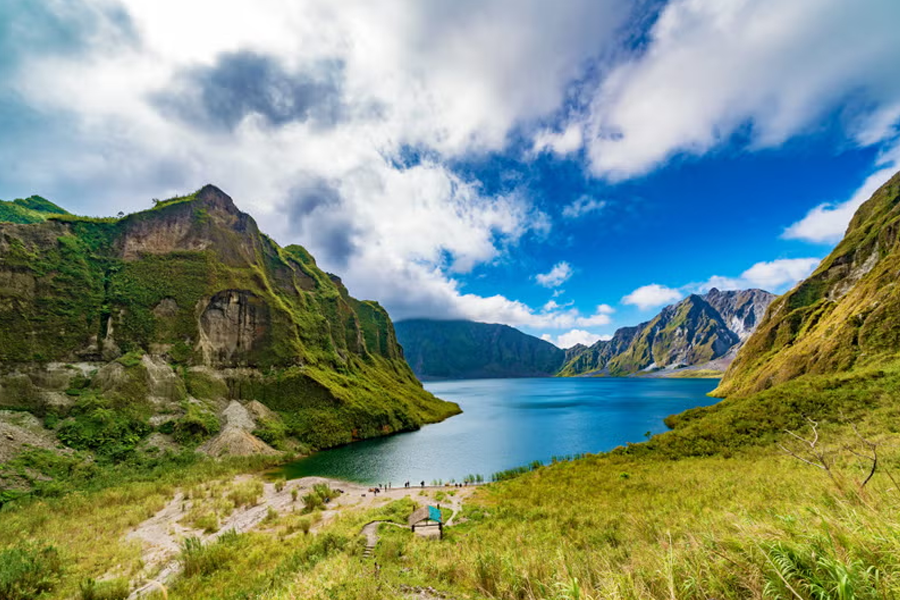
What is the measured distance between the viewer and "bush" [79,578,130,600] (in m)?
12.2

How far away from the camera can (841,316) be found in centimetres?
5566

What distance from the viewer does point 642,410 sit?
85.2 m

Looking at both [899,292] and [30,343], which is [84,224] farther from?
[899,292]

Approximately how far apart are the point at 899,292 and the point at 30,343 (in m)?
113

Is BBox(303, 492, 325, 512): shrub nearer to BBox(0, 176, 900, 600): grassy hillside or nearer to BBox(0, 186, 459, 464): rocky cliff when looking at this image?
BBox(0, 176, 900, 600): grassy hillside

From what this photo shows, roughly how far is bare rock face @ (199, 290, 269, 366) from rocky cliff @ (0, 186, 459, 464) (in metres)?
0.21

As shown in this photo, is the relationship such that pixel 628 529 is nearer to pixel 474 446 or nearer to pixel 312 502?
pixel 312 502

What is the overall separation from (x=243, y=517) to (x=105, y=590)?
13.2m

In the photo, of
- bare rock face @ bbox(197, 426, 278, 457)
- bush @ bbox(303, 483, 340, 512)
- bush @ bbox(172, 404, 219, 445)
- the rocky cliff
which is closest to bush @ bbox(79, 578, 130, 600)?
bush @ bbox(303, 483, 340, 512)

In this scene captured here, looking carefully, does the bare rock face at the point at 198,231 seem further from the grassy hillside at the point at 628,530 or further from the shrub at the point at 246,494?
the shrub at the point at 246,494

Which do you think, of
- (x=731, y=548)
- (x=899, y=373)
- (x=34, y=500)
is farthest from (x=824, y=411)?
(x=34, y=500)

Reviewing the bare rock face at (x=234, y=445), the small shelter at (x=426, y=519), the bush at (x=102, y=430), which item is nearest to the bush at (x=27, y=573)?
the small shelter at (x=426, y=519)

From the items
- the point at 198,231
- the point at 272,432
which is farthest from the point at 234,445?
the point at 198,231

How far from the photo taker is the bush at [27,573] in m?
12.2
